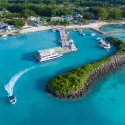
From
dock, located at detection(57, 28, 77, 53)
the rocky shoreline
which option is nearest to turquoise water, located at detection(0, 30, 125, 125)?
the rocky shoreline

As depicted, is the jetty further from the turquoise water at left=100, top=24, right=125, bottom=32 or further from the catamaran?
A: the turquoise water at left=100, top=24, right=125, bottom=32

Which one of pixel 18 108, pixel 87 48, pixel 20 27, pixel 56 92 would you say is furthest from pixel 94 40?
pixel 18 108

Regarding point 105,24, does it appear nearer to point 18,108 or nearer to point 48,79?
point 48,79

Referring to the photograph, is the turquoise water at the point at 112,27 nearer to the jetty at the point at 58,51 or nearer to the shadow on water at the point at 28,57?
the jetty at the point at 58,51

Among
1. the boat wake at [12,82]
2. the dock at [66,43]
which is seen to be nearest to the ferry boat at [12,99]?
the boat wake at [12,82]

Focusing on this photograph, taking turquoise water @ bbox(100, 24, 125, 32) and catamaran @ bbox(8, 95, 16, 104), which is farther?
turquoise water @ bbox(100, 24, 125, 32)

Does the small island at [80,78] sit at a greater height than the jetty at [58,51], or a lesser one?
lesser
